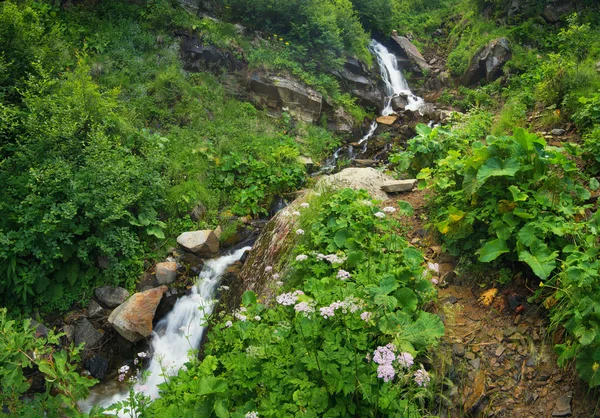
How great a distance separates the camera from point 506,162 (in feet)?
13.3

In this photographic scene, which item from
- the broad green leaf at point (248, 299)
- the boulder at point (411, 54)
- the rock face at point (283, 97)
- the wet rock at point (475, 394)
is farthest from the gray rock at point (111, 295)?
the boulder at point (411, 54)

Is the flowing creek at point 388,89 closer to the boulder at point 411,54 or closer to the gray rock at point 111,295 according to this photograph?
the boulder at point 411,54

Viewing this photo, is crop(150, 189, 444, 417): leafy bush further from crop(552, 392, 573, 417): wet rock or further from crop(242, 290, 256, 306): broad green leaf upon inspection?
crop(552, 392, 573, 417): wet rock

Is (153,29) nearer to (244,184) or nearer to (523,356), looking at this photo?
(244,184)

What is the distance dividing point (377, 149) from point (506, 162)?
7905 mm

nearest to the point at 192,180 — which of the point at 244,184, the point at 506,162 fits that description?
the point at 244,184

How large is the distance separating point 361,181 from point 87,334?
16.4 ft

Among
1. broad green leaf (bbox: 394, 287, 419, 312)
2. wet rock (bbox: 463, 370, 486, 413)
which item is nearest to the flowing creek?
broad green leaf (bbox: 394, 287, 419, 312)

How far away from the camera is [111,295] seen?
6555 mm

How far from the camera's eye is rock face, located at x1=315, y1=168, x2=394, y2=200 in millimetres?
6098

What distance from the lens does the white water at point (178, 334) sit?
5.53 meters

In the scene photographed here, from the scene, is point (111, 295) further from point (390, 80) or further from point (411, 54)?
point (411, 54)

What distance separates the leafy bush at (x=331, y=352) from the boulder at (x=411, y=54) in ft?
47.4

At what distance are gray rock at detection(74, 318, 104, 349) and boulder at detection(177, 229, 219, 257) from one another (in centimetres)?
205
